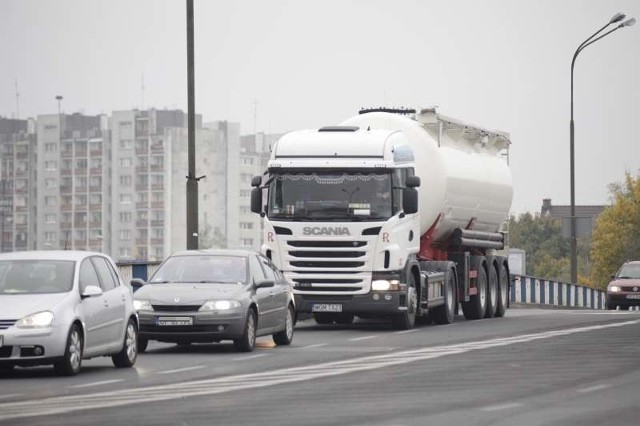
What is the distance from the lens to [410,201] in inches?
1273

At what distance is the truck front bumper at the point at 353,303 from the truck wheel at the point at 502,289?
9.23 metres

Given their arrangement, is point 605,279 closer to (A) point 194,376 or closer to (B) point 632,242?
(B) point 632,242

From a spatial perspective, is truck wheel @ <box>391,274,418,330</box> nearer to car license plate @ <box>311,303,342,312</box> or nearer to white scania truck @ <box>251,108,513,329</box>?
white scania truck @ <box>251,108,513,329</box>

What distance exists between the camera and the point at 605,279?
391ft

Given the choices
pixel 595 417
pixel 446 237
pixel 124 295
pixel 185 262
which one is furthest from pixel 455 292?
pixel 595 417

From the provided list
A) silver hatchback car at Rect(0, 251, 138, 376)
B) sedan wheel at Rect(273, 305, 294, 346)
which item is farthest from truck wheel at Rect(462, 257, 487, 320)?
silver hatchback car at Rect(0, 251, 138, 376)

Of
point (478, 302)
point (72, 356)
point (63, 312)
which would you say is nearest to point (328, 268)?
point (478, 302)

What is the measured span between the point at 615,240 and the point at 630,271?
6159cm

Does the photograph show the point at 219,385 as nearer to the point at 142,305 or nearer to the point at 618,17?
the point at 142,305

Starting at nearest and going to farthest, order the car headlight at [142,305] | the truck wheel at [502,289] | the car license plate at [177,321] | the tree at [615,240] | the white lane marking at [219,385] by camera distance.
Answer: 1. the white lane marking at [219,385]
2. the car license plate at [177,321]
3. the car headlight at [142,305]
4. the truck wheel at [502,289]
5. the tree at [615,240]

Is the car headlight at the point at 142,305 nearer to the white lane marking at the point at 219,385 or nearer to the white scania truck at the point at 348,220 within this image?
the white lane marking at the point at 219,385

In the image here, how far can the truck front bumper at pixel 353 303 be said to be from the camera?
32219mm

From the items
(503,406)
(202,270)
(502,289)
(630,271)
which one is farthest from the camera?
(630,271)

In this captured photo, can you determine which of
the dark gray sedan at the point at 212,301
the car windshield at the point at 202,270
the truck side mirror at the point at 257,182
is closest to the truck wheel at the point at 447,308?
the truck side mirror at the point at 257,182
